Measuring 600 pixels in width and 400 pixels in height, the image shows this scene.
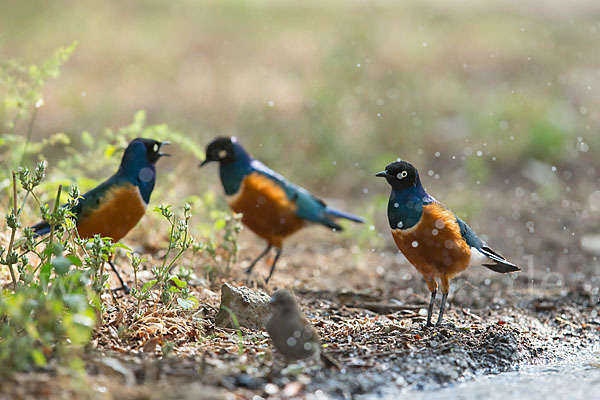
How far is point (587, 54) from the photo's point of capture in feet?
40.1

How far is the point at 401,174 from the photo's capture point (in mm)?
4148

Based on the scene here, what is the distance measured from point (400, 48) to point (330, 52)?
2422 millimetres

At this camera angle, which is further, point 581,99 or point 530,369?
point 581,99

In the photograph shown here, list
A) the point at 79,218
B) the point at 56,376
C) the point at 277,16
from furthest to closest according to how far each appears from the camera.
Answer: the point at 277,16, the point at 79,218, the point at 56,376

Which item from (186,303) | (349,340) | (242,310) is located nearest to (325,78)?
(242,310)

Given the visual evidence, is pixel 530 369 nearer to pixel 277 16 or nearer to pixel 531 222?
pixel 531 222

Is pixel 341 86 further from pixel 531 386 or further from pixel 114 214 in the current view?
pixel 531 386

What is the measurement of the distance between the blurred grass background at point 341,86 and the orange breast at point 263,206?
72cm

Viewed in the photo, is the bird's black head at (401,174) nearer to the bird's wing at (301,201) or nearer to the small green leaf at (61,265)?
the bird's wing at (301,201)

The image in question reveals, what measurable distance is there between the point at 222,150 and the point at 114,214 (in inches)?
50.3

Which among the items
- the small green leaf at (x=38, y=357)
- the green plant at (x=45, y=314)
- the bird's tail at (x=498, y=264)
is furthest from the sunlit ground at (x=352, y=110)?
the small green leaf at (x=38, y=357)

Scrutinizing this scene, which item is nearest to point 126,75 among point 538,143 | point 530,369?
point 538,143

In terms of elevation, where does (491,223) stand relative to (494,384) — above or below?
above

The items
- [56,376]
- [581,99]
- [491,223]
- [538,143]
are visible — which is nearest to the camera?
[56,376]
